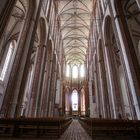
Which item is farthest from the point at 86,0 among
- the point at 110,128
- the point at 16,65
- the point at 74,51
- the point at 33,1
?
the point at 110,128

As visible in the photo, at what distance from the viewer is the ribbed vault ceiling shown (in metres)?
22.9

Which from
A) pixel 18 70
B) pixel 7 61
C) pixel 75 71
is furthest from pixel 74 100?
pixel 18 70

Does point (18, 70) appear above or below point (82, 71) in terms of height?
below

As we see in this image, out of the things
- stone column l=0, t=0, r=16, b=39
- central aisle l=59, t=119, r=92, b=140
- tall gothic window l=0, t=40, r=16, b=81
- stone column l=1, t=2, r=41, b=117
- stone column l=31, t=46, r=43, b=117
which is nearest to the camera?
central aisle l=59, t=119, r=92, b=140

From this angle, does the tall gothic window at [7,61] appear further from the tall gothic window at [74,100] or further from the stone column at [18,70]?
the tall gothic window at [74,100]

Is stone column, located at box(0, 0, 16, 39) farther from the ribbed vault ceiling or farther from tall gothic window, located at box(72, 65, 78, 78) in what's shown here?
tall gothic window, located at box(72, 65, 78, 78)

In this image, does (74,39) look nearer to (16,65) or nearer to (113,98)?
(113,98)

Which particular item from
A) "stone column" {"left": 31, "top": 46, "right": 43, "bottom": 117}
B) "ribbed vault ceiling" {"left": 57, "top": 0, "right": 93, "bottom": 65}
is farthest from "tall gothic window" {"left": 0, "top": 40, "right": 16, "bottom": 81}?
"ribbed vault ceiling" {"left": 57, "top": 0, "right": 93, "bottom": 65}

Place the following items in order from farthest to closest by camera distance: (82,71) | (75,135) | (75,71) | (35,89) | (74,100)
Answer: (75,71)
(82,71)
(74,100)
(35,89)
(75,135)

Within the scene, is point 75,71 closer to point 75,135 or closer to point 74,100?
point 74,100

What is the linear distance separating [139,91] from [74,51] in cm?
2940

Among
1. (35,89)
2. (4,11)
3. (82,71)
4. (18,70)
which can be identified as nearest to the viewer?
(4,11)


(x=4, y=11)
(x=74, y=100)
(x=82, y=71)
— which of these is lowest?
(x=4, y=11)

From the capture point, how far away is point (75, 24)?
27062mm
